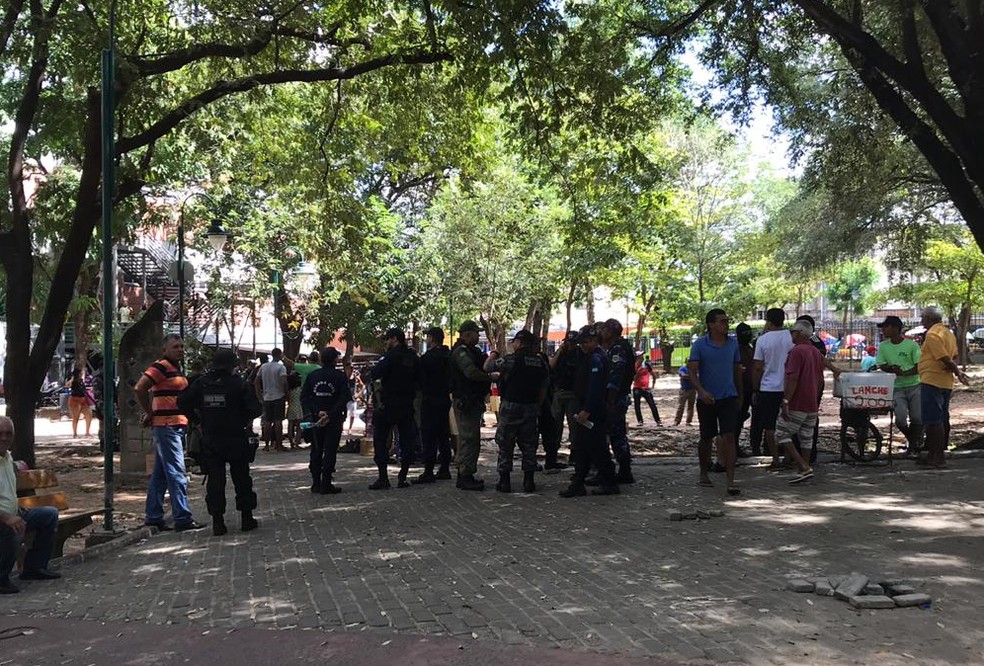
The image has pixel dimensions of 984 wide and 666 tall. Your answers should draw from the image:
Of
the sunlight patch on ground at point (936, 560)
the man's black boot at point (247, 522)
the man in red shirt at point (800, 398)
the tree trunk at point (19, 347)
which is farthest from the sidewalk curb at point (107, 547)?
the man in red shirt at point (800, 398)

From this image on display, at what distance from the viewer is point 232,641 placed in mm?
4754

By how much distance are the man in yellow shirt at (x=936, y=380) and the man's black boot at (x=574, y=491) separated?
14.0 ft

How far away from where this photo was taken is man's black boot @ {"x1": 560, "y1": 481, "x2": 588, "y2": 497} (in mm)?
9117

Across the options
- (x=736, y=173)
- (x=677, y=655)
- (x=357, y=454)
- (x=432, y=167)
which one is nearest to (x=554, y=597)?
(x=677, y=655)

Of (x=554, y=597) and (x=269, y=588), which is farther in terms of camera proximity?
(x=269, y=588)

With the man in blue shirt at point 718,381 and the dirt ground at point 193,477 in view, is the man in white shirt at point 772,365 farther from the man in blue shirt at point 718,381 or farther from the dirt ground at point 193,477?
the dirt ground at point 193,477

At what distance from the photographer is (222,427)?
25.7ft

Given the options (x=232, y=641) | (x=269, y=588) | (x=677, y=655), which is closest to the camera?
(x=677, y=655)

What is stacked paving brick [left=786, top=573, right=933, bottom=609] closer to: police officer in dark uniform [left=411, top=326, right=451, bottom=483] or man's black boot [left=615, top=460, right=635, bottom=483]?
man's black boot [left=615, top=460, right=635, bottom=483]

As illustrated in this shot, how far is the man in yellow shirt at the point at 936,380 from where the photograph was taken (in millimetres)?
9844

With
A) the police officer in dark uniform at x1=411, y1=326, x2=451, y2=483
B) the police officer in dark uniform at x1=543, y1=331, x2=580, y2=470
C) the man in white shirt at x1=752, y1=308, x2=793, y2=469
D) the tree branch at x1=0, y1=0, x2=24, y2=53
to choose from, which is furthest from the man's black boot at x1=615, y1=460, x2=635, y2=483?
the tree branch at x1=0, y1=0, x2=24, y2=53

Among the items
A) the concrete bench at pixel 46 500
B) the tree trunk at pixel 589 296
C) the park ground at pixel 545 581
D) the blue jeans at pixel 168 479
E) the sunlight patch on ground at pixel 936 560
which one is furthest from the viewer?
the tree trunk at pixel 589 296

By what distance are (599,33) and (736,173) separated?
2173 cm

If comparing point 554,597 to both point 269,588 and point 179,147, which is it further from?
point 179,147
